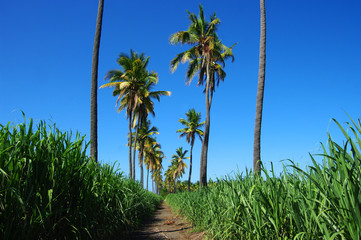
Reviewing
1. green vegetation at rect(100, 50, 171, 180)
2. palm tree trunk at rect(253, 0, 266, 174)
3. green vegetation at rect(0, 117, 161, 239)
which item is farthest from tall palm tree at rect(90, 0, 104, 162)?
green vegetation at rect(100, 50, 171, 180)

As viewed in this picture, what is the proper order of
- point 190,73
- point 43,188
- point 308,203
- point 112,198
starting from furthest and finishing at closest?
point 190,73
point 112,198
point 43,188
point 308,203

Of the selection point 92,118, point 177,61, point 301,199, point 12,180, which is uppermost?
point 177,61

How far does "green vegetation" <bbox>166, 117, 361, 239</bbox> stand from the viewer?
1.92 meters

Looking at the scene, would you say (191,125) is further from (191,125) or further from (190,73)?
(190,73)

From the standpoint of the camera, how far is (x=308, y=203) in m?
2.35

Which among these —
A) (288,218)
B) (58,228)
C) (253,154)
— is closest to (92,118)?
(253,154)

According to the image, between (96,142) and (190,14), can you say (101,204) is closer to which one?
(96,142)

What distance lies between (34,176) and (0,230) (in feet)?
1.89

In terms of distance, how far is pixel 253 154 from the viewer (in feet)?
28.7

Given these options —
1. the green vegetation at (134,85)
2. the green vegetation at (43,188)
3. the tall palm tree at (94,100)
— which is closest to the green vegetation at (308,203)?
the green vegetation at (43,188)

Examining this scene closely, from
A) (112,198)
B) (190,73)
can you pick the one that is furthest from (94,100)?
(190,73)

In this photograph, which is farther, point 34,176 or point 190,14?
point 190,14

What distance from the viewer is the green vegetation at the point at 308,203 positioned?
192 cm

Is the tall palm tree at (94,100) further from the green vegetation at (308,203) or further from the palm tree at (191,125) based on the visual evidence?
the palm tree at (191,125)
